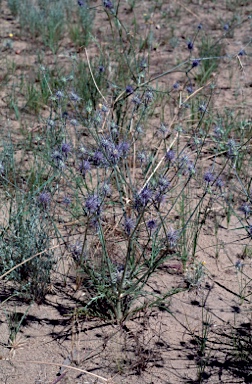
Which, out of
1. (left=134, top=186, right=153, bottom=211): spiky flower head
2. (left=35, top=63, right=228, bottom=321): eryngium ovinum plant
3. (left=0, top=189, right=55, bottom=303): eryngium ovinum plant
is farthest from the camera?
(left=0, top=189, right=55, bottom=303): eryngium ovinum plant

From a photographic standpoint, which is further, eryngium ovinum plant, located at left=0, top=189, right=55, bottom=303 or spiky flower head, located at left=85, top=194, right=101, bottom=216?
eryngium ovinum plant, located at left=0, top=189, right=55, bottom=303

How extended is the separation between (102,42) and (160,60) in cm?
63

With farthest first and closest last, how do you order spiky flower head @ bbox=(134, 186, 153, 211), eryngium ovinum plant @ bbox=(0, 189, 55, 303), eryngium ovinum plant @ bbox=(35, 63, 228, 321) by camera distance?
eryngium ovinum plant @ bbox=(0, 189, 55, 303) → eryngium ovinum plant @ bbox=(35, 63, 228, 321) → spiky flower head @ bbox=(134, 186, 153, 211)

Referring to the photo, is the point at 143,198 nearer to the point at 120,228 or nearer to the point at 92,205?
the point at 92,205

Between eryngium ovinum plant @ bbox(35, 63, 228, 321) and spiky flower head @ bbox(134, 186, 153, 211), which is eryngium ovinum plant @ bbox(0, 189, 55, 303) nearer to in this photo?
eryngium ovinum plant @ bbox(35, 63, 228, 321)

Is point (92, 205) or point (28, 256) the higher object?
point (92, 205)

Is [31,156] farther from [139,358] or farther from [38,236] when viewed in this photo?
[139,358]

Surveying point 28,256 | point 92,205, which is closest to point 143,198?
point 92,205

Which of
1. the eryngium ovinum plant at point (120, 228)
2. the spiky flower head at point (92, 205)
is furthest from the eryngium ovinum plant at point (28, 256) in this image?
the spiky flower head at point (92, 205)

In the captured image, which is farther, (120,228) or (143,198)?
(120,228)

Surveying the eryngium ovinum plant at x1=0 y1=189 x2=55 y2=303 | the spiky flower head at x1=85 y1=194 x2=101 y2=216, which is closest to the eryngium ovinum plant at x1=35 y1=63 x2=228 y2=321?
the spiky flower head at x1=85 y1=194 x2=101 y2=216

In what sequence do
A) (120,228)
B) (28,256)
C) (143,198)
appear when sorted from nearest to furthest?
(143,198) → (28,256) → (120,228)

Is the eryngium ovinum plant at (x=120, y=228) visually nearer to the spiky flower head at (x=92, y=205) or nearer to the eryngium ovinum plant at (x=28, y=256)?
the spiky flower head at (x=92, y=205)

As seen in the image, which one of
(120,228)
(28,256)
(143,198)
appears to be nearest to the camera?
(143,198)
